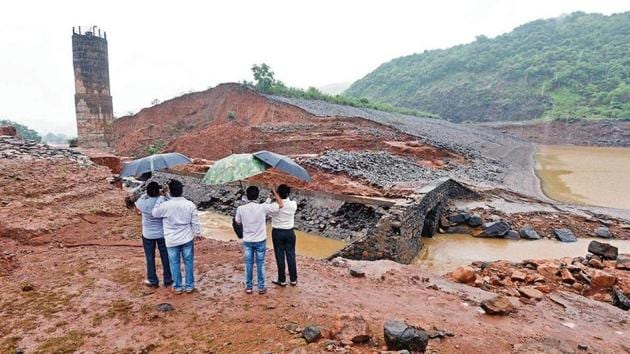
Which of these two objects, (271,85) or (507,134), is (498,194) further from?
(507,134)

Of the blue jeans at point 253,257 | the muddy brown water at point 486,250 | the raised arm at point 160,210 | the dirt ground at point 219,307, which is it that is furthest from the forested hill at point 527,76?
the raised arm at point 160,210

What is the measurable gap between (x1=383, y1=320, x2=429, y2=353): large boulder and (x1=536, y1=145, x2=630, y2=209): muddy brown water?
1464cm

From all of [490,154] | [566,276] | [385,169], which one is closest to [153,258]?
[566,276]

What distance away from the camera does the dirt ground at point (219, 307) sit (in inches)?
153

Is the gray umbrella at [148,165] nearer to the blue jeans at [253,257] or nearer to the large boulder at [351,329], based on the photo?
the blue jeans at [253,257]

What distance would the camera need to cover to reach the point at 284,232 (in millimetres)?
5070

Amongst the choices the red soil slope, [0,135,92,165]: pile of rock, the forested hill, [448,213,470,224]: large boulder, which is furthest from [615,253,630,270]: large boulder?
the forested hill

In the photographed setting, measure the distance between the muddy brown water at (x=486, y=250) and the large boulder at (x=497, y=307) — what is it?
4.18 m

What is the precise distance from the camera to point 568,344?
4219 millimetres

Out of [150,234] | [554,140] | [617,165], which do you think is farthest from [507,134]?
[150,234]

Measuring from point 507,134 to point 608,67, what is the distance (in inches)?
810

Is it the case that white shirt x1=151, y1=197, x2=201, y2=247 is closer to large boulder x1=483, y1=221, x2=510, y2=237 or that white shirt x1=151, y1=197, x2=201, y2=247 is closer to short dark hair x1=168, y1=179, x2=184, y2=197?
short dark hair x1=168, y1=179, x2=184, y2=197

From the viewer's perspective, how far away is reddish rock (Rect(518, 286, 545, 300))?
5.82 meters

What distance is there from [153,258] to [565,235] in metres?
11.0
